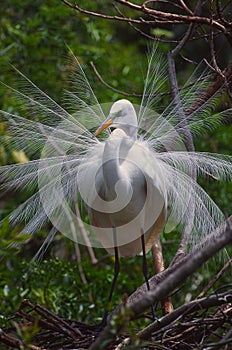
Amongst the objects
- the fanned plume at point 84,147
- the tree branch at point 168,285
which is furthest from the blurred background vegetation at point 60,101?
the tree branch at point 168,285

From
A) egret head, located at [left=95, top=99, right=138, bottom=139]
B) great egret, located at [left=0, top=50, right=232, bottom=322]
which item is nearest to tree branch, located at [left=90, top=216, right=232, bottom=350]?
great egret, located at [left=0, top=50, right=232, bottom=322]

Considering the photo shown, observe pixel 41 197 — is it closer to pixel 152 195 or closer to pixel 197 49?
pixel 152 195

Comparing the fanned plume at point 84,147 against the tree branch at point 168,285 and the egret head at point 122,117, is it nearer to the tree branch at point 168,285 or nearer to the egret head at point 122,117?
the egret head at point 122,117

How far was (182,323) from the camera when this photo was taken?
2590 millimetres

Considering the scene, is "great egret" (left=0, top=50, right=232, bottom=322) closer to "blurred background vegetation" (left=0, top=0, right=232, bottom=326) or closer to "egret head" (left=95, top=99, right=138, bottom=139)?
"egret head" (left=95, top=99, right=138, bottom=139)

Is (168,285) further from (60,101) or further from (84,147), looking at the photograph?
(60,101)

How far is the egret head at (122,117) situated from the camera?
3139mm

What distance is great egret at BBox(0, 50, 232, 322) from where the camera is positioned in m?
3.17

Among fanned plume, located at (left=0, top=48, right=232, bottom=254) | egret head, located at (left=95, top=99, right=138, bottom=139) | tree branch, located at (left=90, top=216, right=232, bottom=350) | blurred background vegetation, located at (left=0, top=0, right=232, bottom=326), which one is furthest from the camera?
blurred background vegetation, located at (left=0, top=0, right=232, bottom=326)

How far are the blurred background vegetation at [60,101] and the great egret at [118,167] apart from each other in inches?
5.8

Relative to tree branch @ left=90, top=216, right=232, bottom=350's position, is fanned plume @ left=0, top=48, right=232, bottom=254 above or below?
above

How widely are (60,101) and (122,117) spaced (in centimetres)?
77

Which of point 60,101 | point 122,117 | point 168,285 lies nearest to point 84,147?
point 122,117

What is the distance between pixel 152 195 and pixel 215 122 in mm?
457
